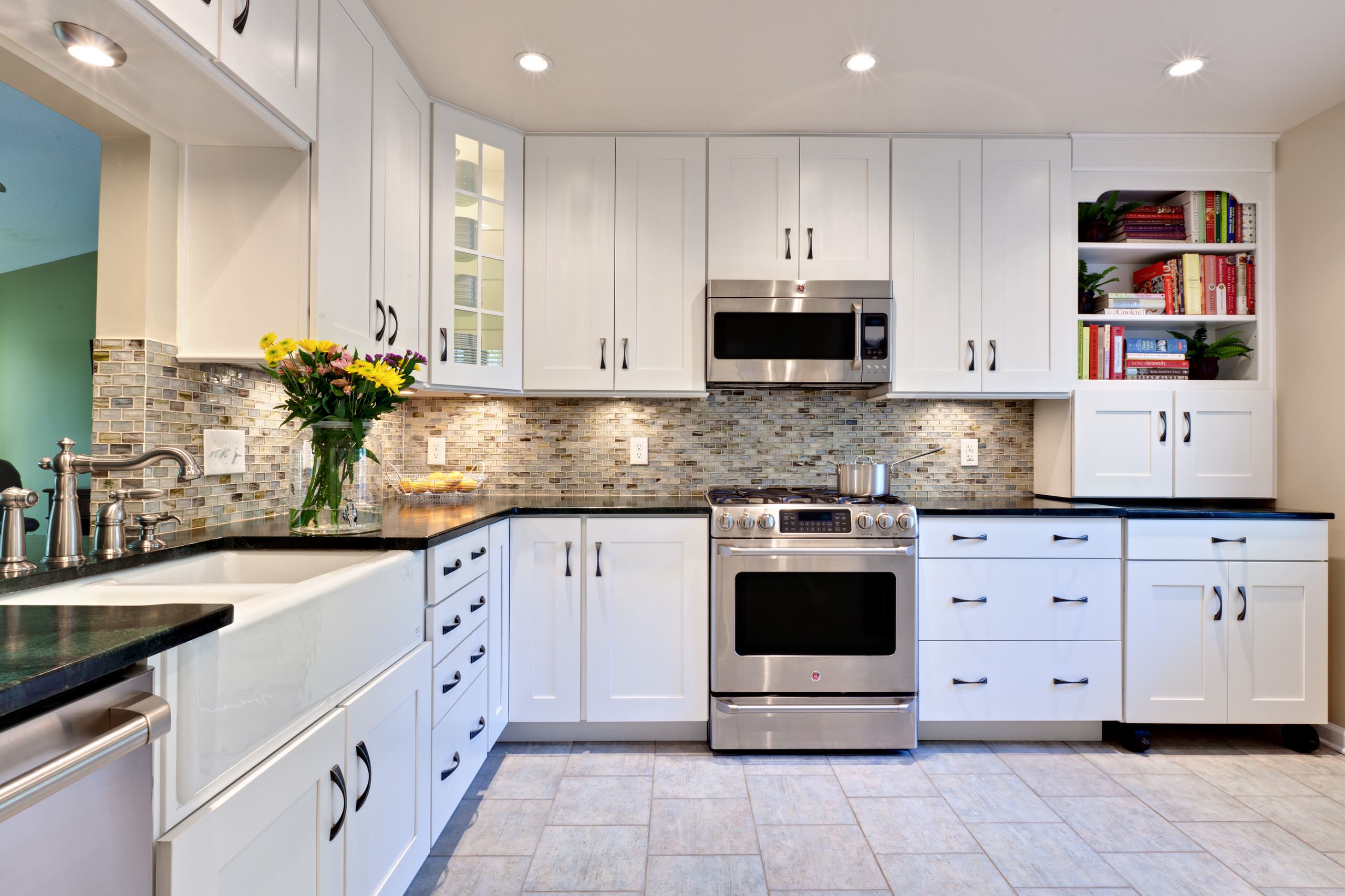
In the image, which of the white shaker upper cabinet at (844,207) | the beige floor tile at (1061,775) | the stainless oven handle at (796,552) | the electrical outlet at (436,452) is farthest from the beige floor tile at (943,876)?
the electrical outlet at (436,452)

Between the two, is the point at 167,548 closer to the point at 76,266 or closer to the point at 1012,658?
the point at 76,266

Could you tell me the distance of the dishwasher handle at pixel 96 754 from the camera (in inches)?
21.6

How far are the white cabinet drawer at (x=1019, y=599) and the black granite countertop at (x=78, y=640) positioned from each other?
2375 mm

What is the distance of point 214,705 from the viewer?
904mm

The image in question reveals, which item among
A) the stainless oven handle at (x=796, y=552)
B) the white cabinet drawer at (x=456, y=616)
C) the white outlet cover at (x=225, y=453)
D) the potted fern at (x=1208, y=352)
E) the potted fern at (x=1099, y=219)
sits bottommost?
the white cabinet drawer at (x=456, y=616)

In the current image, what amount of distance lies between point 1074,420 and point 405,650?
9.01 feet

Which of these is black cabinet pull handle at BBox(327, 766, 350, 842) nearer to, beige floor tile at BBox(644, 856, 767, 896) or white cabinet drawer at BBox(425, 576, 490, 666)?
white cabinet drawer at BBox(425, 576, 490, 666)

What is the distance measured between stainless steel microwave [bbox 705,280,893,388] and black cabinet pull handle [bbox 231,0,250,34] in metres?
1.78

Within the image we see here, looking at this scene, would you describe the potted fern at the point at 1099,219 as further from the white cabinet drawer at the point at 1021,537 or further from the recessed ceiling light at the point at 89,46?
the recessed ceiling light at the point at 89,46

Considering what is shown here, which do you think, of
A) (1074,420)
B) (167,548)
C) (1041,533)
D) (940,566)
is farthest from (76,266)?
(1074,420)

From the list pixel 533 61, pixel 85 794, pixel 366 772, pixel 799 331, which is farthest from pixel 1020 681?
pixel 533 61

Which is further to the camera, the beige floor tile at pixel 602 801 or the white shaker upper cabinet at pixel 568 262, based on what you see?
the white shaker upper cabinet at pixel 568 262

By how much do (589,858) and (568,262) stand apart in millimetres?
2213

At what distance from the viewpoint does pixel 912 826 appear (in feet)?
6.70
